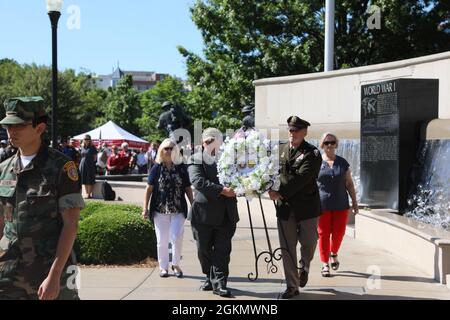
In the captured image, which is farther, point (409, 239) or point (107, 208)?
point (107, 208)

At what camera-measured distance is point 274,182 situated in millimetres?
6973

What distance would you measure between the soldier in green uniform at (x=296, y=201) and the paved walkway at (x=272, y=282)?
0.43 m

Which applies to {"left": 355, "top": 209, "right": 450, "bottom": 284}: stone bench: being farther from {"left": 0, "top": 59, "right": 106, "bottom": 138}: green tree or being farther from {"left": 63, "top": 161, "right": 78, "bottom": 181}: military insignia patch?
{"left": 0, "top": 59, "right": 106, "bottom": 138}: green tree

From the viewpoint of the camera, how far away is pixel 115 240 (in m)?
8.83

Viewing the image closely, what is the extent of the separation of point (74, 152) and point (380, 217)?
11.8 m

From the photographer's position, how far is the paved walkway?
712 cm

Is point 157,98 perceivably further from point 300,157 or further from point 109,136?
point 300,157

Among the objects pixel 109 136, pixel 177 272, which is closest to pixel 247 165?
pixel 177 272

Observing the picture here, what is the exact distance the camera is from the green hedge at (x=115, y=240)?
28.7 ft

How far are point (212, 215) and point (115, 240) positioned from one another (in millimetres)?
2224

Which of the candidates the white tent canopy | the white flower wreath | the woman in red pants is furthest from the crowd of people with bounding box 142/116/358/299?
the white tent canopy

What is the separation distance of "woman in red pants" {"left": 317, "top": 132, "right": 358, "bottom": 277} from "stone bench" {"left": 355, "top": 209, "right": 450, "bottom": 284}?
3.39 feet
